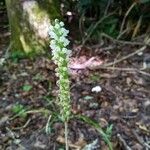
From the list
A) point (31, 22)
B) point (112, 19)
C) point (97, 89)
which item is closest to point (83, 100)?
point (97, 89)

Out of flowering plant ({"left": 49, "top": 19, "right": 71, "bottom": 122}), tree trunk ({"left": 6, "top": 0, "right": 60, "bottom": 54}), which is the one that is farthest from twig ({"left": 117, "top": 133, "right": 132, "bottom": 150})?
tree trunk ({"left": 6, "top": 0, "right": 60, "bottom": 54})

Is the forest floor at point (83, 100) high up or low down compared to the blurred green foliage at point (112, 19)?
down

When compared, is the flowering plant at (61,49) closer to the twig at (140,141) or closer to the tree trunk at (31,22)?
the twig at (140,141)

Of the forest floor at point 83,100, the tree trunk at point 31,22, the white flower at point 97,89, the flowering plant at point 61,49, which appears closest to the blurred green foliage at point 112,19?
the forest floor at point 83,100

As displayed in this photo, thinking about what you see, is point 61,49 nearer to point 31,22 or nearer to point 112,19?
point 31,22

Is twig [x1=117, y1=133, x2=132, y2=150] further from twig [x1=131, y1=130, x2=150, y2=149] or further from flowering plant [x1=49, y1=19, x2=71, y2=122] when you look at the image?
flowering plant [x1=49, y1=19, x2=71, y2=122]
